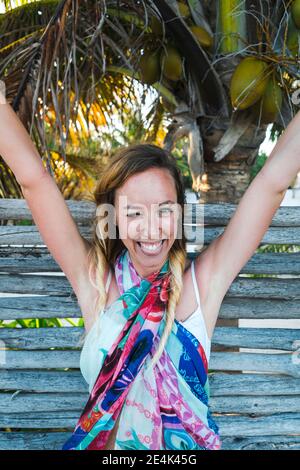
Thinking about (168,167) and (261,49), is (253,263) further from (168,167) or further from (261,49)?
(261,49)

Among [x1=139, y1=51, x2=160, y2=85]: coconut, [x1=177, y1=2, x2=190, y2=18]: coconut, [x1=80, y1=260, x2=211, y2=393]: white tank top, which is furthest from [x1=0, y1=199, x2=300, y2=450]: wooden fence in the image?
[x1=177, y1=2, x2=190, y2=18]: coconut

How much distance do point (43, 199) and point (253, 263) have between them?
967mm

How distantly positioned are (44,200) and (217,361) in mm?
1076

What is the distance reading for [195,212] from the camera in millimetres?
2424

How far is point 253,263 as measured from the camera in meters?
2.52

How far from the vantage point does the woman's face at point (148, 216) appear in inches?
73.2

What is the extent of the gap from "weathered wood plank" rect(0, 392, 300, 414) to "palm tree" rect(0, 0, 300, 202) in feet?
3.18

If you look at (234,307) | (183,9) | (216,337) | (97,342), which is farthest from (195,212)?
(183,9)

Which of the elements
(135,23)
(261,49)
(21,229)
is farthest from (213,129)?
(21,229)

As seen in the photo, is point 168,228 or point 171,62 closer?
point 168,228

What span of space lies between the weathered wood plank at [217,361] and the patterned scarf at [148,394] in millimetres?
671

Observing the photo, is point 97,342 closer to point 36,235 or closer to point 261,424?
point 36,235

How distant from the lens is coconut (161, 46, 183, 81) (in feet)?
9.11

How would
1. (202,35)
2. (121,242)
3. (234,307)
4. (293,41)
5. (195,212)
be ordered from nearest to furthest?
(121,242), (195,212), (234,307), (293,41), (202,35)
